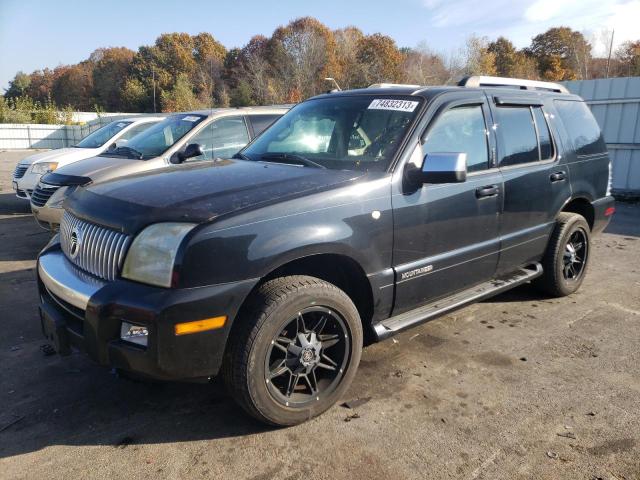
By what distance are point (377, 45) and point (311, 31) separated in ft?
27.8

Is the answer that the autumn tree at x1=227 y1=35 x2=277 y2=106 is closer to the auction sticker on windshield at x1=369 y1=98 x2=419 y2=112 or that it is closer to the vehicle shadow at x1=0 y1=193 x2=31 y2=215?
the vehicle shadow at x1=0 y1=193 x2=31 y2=215

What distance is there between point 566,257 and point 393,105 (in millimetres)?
2572

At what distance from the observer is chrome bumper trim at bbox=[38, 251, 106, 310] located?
266 centimetres

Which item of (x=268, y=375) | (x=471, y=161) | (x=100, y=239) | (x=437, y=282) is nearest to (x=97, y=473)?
(x=268, y=375)

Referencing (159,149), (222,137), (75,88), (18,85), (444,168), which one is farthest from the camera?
(18,85)

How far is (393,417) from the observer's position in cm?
294

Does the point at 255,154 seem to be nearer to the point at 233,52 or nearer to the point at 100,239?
the point at 100,239

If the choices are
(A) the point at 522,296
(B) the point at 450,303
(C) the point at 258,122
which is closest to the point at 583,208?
(A) the point at 522,296

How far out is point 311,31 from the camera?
206 ft

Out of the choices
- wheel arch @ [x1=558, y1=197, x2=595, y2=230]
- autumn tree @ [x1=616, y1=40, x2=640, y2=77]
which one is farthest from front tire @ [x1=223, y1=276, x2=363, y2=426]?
autumn tree @ [x1=616, y1=40, x2=640, y2=77]

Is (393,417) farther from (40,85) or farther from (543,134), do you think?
(40,85)

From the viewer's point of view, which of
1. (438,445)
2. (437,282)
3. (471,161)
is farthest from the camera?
(471,161)

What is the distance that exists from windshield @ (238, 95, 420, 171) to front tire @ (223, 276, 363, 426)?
98 centimetres

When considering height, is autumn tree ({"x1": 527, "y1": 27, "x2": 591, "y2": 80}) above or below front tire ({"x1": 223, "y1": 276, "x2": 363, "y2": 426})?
above
